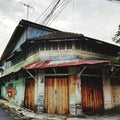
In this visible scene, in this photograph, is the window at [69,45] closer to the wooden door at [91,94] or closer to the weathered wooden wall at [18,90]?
the wooden door at [91,94]

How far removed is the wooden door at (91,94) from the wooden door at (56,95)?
1.15m

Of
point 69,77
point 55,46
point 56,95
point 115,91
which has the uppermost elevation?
point 55,46

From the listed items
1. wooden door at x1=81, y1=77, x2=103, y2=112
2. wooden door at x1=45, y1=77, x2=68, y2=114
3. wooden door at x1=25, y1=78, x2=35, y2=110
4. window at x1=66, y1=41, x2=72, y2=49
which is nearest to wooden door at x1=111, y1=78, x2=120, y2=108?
wooden door at x1=81, y1=77, x2=103, y2=112

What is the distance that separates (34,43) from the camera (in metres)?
13.5

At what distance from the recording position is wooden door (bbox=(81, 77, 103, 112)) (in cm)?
1202

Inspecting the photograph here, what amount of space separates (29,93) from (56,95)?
2839 mm

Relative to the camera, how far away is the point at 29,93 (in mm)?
14008

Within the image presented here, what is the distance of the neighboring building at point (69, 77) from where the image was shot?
38.7 feet

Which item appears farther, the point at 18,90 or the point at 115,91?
the point at 18,90

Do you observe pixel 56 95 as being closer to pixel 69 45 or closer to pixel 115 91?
pixel 69 45

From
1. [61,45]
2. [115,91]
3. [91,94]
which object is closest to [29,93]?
[61,45]

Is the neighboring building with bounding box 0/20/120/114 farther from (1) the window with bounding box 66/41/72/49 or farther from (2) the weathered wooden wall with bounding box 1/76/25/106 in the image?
(2) the weathered wooden wall with bounding box 1/76/25/106

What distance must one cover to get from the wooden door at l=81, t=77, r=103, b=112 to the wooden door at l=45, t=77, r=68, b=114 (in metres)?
1.15

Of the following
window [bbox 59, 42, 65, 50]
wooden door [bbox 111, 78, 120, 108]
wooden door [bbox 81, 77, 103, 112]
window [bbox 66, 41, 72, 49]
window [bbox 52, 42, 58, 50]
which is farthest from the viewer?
wooden door [bbox 111, 78, 120, 108]
